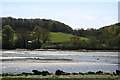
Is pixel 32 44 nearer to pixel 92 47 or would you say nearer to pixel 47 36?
pixel 47 36

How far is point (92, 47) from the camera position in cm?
11131

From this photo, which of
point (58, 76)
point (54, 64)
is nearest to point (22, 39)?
point (54, 64)

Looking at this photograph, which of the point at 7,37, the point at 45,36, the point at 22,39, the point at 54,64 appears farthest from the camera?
the point at 45,36

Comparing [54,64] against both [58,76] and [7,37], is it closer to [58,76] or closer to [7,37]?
[58,76]

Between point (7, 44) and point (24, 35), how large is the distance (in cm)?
1186

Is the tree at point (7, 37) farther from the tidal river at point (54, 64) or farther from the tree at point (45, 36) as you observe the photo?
the tidal river at point (54, 64)

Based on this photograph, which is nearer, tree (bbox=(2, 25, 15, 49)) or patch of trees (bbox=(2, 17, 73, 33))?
tree (bbox=(2, 25, 15, 49))

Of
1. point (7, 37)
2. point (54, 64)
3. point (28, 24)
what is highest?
point (28, 24)

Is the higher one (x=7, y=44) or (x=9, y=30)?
(x=9, y=30)

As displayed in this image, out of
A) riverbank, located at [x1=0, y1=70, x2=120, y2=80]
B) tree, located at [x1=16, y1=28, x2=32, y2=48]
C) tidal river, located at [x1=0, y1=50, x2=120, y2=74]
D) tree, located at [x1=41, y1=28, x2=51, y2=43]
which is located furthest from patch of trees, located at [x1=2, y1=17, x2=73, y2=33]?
riverbank, located at [x1=0, y1=70, x2=120, y2=80]

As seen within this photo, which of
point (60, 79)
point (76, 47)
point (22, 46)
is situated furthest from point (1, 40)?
point (60, 79)

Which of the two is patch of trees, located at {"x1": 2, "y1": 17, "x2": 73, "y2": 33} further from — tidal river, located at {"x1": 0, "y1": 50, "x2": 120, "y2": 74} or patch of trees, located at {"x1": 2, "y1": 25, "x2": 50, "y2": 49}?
tidal river, located at {"x1": 0, "y1": 50, "x2": 120, "y2": 74}

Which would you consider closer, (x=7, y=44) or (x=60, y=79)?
(x=60, y=79)

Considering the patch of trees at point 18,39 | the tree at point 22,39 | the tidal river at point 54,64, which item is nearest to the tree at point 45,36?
the patch of trees at point 18,39
